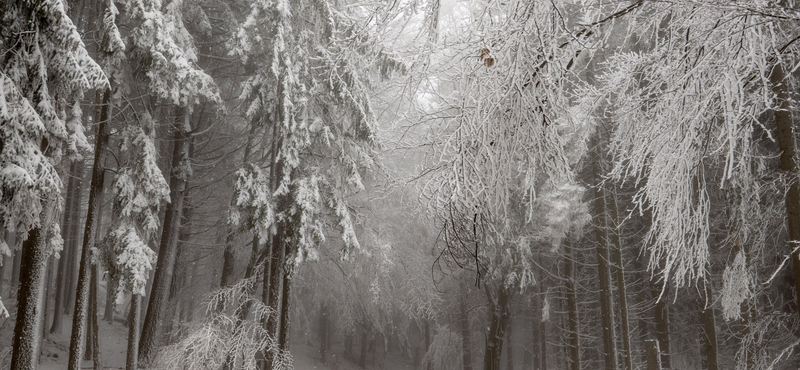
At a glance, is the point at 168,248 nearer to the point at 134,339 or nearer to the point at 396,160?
the point at 134,339

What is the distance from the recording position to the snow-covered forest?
9.93ft

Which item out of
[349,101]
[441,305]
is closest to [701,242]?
[349,101]

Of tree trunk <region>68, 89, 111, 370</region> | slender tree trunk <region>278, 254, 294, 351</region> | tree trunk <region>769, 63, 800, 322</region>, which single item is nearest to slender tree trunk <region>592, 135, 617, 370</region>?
tree trunk <region>769, 63, 800, 322</region>

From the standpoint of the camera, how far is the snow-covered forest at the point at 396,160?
9.93ft

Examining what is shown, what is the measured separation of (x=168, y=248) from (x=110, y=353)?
271 inches

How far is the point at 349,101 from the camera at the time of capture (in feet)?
37.6

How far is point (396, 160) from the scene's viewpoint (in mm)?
18719

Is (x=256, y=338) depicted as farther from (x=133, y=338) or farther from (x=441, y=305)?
(x=441, y=305)

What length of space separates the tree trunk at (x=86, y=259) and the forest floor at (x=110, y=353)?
288 centimetres

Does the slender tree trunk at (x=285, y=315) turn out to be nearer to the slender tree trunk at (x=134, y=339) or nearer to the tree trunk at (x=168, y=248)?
the slender tree trunk at (x=134, y=339)

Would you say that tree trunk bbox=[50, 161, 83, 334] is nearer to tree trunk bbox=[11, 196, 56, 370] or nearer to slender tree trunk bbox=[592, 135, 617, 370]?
tree trunk bbox=[11, 196, 56, 370]

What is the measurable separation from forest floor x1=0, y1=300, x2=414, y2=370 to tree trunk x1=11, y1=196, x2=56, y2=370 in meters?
4.53

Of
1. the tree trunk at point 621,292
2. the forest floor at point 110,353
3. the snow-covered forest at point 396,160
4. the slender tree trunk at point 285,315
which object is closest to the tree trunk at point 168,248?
the snow-covered forest at point 396,160

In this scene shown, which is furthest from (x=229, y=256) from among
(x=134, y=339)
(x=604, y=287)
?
(x=604, y=287)
